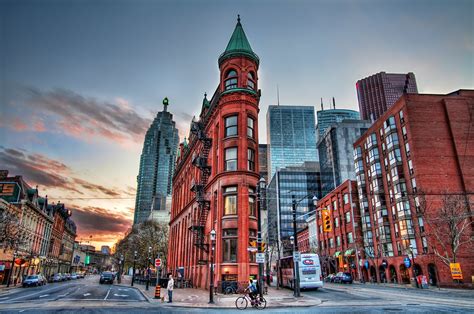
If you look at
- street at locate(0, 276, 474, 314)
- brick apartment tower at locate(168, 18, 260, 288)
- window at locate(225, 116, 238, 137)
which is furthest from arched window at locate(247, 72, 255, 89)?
street at locate(0, 276, 474, 314)

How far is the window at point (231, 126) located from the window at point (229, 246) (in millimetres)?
9910

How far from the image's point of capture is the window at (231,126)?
110 feet

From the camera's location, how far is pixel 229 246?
98.1 feet

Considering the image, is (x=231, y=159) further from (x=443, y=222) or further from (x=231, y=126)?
(x=443, y=222)

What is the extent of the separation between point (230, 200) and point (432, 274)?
1463 inches

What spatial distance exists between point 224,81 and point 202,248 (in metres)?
18.6

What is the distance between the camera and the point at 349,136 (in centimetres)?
13388

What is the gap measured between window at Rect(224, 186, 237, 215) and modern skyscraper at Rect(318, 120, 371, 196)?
10536cm

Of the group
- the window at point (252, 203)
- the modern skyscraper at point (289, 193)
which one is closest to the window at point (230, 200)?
the window at point (252, 203)

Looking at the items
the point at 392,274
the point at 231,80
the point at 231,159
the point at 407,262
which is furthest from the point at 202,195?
the point at 392,274

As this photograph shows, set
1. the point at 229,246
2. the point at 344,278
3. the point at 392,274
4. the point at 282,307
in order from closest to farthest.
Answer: the point at 282,307 < the point at 229,246 < the point at 344,278 < the point at 392,274

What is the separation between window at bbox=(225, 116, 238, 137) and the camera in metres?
33.4

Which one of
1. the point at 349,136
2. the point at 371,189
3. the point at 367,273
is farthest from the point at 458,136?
the point at 349,136

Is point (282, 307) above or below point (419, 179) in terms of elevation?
below
